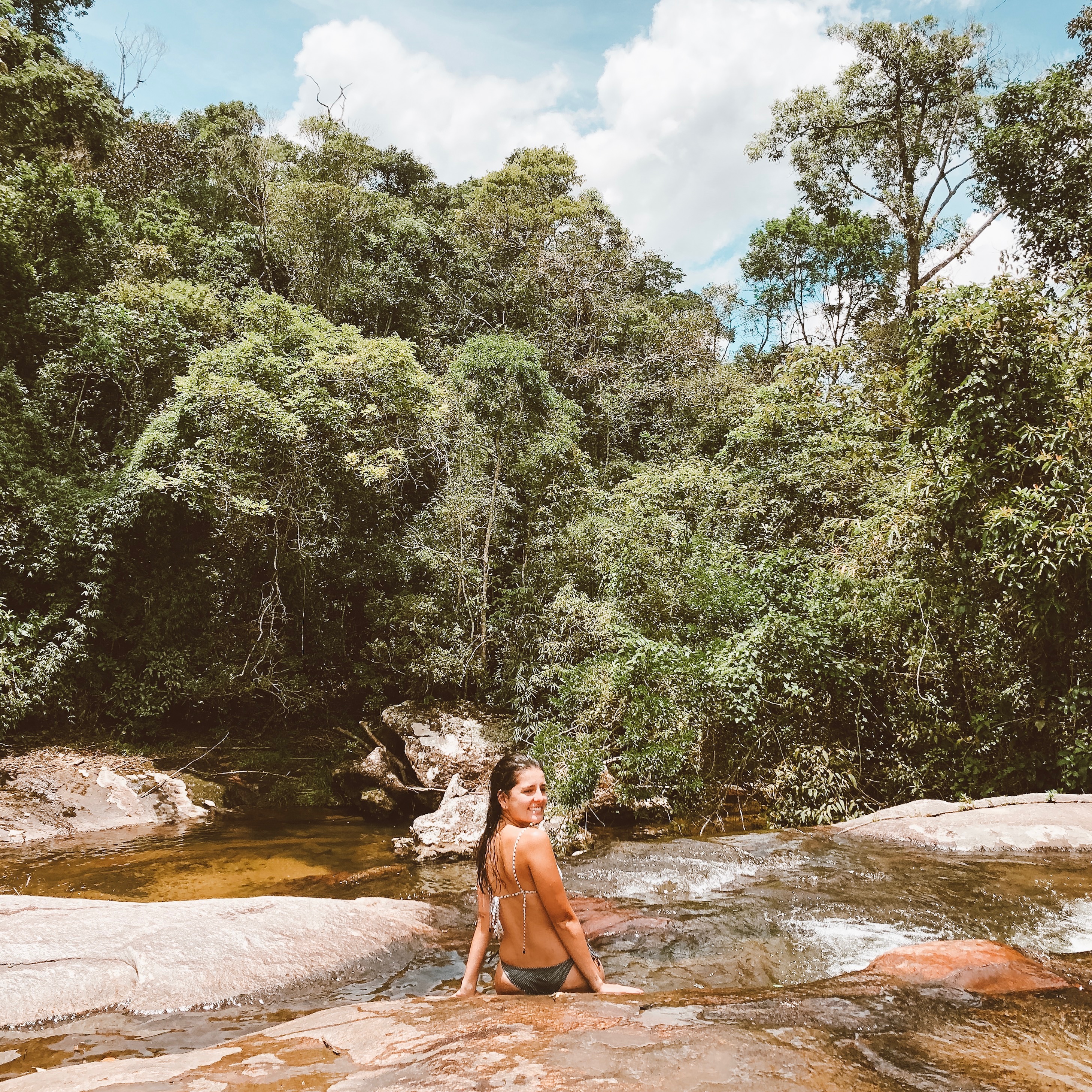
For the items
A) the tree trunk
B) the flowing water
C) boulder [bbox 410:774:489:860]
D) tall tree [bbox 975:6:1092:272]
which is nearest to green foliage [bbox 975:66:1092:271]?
tall tree [bbox 975:6:1092:272]

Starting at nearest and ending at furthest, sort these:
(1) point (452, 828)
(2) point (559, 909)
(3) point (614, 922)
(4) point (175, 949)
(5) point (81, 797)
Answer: (2) point (559, 909), (4) point (175, 949), (3) point (614, 922), (1) point (452, 828), (5) point (81, 797)

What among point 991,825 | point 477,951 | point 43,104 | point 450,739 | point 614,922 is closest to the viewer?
point 477,951

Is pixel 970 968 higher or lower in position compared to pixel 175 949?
higher

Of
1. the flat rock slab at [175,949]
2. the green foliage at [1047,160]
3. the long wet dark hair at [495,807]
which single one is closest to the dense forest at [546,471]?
the green foliage at [1047,160]

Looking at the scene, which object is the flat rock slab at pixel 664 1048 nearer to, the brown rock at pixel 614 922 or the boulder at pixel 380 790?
the brown rock at pixel 614 922

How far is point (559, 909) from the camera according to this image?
3.28 metres

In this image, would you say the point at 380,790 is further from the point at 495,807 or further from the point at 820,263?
the point at 820,263

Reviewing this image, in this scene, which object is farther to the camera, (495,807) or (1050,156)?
(1050,156)

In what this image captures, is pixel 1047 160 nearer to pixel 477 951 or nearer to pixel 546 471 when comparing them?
pixel 546 471

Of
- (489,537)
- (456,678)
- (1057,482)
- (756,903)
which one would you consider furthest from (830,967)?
(489,537)

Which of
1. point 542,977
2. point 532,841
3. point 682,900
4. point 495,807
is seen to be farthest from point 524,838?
point 682,900

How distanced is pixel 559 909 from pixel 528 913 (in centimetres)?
19

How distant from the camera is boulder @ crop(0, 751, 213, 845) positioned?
407 inches

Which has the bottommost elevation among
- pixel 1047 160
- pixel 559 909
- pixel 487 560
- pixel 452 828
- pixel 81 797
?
pixel 452 828
